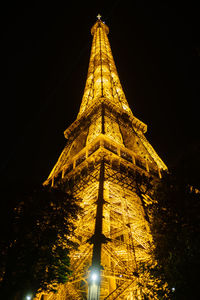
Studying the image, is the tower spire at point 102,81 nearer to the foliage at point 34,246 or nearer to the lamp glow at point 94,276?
the foliage at point 34,246

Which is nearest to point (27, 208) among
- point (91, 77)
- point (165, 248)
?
point (165, 248)

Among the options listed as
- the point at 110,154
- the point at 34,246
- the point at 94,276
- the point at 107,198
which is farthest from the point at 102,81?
the point at 94,276

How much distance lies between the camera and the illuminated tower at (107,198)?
9.32m

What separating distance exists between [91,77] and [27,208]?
34224 millimetres

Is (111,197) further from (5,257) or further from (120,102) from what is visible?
(120,102)

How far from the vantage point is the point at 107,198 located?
14.2 m

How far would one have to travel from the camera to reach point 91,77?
4116 centimetres

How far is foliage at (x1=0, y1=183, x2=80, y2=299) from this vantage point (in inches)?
321

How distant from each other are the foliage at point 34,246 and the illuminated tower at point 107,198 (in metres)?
0.92

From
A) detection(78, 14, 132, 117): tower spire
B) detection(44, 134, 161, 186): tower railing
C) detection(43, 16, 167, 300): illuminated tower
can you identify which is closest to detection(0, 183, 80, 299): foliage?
detection(43, 16, 167, 300): illuminated tower

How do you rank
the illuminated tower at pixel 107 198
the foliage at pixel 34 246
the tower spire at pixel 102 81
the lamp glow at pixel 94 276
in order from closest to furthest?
the lamp glow at pixel 94 276 < the foliage at pixel 34 246 < the illuminated tower at pixel 107 198 < the tower spire at pixel 102 81

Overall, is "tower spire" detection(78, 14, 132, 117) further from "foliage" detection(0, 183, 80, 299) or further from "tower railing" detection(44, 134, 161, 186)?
"foliage" detection(0, 183, 80, 299)

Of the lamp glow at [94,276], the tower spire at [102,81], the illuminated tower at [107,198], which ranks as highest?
the tower spire at [102,81]

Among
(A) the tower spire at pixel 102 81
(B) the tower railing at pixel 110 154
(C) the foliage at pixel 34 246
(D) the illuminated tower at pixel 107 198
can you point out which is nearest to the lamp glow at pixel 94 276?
(D) the illuminated tower at pixel 107 198
